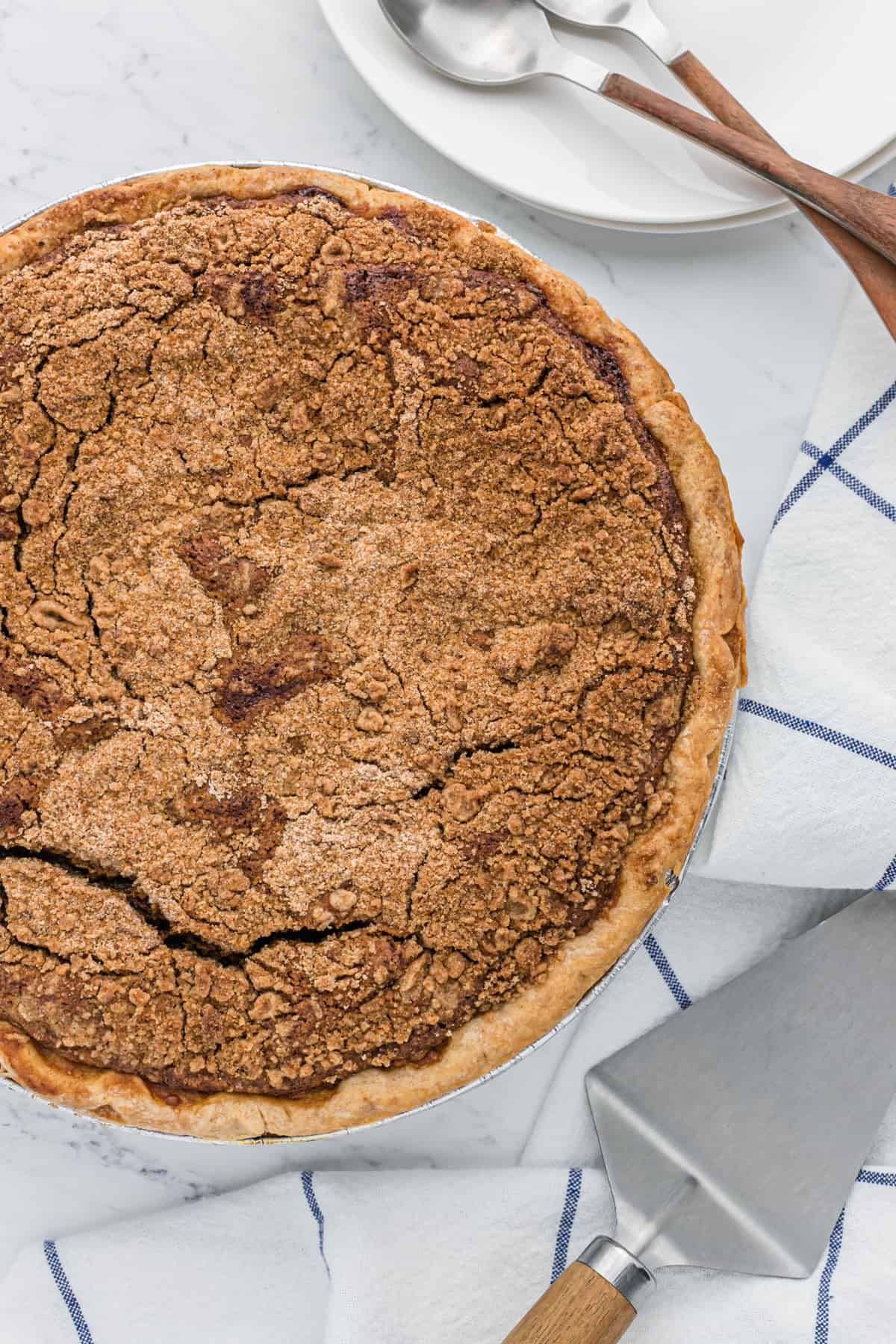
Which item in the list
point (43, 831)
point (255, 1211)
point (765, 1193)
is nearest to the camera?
point (43, 831)

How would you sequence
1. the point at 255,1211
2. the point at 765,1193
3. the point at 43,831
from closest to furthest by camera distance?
the point at 43,831 < the point at 765,1193 < the point at 255,1211

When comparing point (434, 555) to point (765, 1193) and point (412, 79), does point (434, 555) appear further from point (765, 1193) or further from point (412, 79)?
point (765, 1193)

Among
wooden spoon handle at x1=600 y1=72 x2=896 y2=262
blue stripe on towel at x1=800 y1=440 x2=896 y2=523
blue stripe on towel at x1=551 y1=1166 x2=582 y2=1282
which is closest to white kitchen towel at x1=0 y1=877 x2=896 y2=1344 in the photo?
blue stripe on towel at x1=551 y1=1166 x2=582 y2=1282

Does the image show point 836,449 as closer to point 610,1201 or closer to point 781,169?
point 781,169

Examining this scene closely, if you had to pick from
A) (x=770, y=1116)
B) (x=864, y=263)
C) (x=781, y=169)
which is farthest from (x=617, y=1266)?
(x=781, y=169)

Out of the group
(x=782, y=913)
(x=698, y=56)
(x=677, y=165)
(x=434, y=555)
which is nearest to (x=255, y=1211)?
(x=782, y=913)

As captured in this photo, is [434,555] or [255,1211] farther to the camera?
[255,1211]

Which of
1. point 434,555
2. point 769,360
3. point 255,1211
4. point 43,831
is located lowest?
point 255,1211

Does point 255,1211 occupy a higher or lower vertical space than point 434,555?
lower

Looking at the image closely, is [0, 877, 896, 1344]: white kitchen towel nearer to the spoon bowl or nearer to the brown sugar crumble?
the brown sugar crumble
